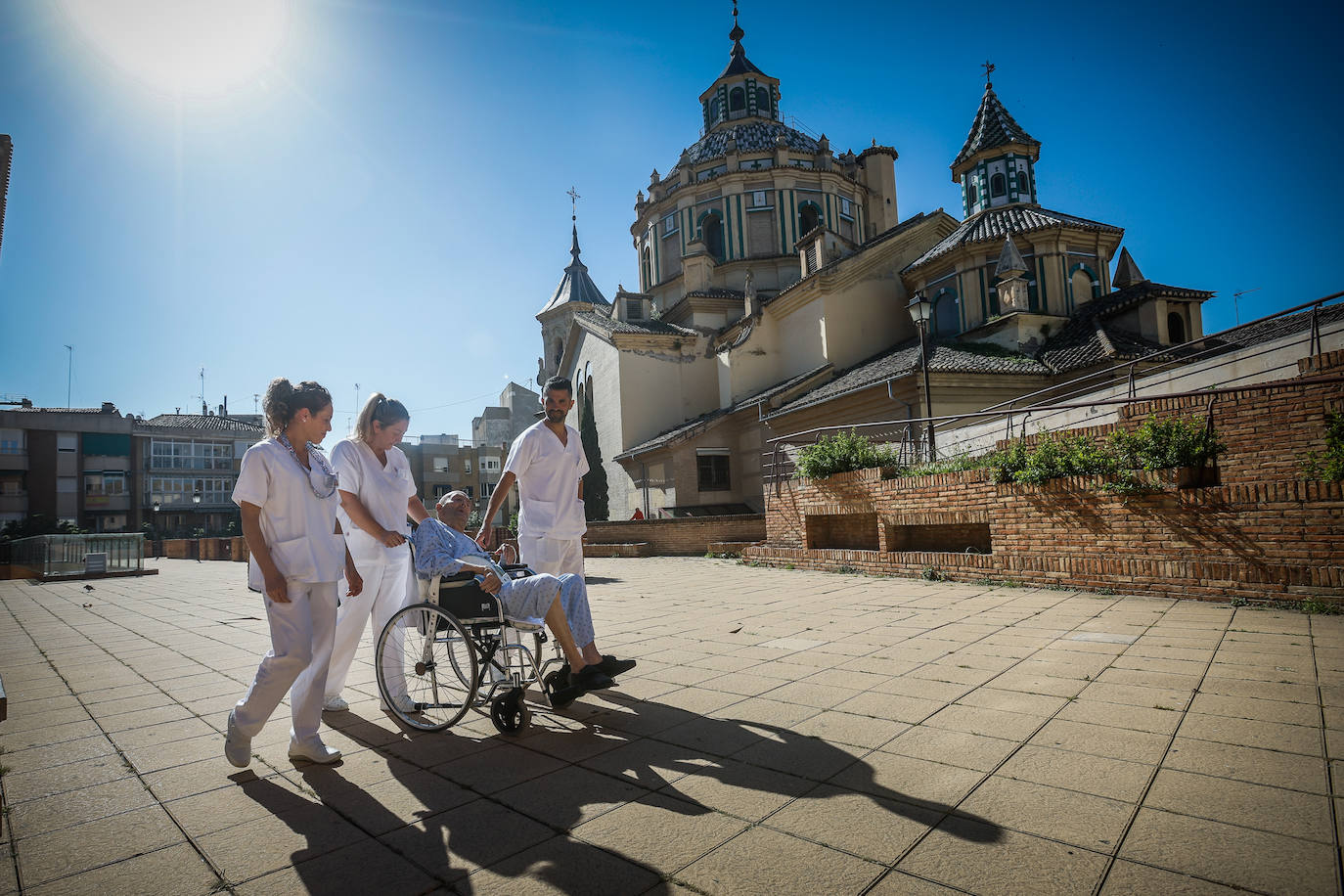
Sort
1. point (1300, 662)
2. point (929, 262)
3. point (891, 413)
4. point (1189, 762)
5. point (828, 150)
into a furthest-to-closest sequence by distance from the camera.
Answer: point (828, 150), point (929, 262), point (891, 413), point (1300, 662), point (1189, 762)

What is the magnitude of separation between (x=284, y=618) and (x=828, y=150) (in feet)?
114

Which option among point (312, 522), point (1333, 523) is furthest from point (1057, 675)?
point (312, 522)

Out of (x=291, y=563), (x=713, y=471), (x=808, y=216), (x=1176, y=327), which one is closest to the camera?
(x=291, y=563)

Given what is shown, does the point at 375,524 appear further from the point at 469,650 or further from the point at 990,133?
the point at 990,133

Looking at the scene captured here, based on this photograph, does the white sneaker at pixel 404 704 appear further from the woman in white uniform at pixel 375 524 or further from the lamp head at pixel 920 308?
the lamp head at pixel 920 308

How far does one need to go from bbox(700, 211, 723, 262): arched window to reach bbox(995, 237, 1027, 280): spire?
14.3 m

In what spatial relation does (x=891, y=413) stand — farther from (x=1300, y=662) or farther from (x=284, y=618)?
(x=284, y=618)

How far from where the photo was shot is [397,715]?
4168mm

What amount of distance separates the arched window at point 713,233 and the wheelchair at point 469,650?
30747 millimetres

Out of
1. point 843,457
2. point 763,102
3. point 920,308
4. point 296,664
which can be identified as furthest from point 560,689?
point 763,102

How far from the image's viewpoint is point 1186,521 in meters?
7.21

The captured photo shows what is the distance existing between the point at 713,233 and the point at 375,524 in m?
31.6

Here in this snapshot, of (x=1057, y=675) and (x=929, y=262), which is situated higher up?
(x=929, y=262)

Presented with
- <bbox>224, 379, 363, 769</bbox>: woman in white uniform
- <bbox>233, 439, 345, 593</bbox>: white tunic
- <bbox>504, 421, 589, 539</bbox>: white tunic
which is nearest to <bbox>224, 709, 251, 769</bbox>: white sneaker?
<bbox>224, 379, 363, 769</bbox>: woman in white uniform
